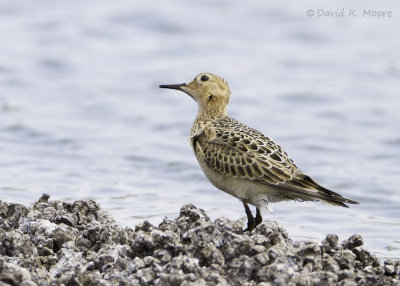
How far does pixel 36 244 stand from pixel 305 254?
8.03 feet

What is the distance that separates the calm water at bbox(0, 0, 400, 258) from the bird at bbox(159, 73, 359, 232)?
1673mm

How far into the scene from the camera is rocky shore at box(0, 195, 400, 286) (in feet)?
23.4

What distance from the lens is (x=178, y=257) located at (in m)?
7.25

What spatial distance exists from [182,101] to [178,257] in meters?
11.1

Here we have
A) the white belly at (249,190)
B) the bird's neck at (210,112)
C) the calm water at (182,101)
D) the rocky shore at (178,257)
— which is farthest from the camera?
the calm water at (182,101)

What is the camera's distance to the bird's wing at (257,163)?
9.06 metres

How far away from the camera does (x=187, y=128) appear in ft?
54.3

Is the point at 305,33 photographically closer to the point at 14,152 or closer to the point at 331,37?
the point at 331,37

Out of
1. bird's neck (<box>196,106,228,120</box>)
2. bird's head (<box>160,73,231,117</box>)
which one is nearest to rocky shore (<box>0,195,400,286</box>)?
bird's neck (<box>196,106,228,120</box>)

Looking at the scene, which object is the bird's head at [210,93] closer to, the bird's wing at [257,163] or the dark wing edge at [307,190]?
the bird's wing at [257,163]

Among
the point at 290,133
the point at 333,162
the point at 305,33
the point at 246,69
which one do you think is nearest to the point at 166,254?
the point at 333,162

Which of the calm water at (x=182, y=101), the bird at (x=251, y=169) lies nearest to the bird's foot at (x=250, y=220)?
the bird at (x=251, y=169)

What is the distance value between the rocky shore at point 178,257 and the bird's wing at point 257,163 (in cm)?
69

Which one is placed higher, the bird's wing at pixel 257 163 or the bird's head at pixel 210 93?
the bird's head at pixel 210 93
